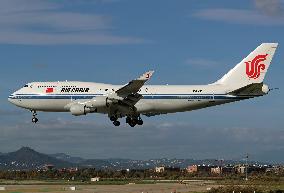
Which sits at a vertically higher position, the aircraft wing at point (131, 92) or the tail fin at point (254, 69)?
the tail fin at point (254, 69)

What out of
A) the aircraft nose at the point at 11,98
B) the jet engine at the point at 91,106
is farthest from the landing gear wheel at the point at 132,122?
the aircraft nose at the point at 11,98

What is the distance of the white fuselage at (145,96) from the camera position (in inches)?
3588

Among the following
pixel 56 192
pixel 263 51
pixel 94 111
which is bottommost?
pixel 56 192

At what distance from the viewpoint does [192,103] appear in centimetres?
9162

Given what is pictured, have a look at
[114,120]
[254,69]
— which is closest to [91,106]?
[114,120]

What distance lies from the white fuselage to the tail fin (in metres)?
3.87

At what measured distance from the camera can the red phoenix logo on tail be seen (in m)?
95.7

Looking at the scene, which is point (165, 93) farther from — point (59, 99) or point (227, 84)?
point (59, 99)

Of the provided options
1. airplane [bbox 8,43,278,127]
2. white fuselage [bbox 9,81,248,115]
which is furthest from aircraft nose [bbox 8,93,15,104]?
white fuselage [bbox 9,81,248,115]

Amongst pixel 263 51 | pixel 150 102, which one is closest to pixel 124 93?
pixel 150 102

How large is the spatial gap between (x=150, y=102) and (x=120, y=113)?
5038 millimetres

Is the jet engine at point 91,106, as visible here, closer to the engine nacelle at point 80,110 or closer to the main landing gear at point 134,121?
the engine nacelle at point 80,110

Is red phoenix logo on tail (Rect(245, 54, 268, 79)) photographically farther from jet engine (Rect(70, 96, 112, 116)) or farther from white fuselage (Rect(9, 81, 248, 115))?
jet engine (Rect(70, 96, 112, 116))

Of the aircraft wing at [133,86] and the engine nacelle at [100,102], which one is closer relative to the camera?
the aircraft wing at [133,86]
